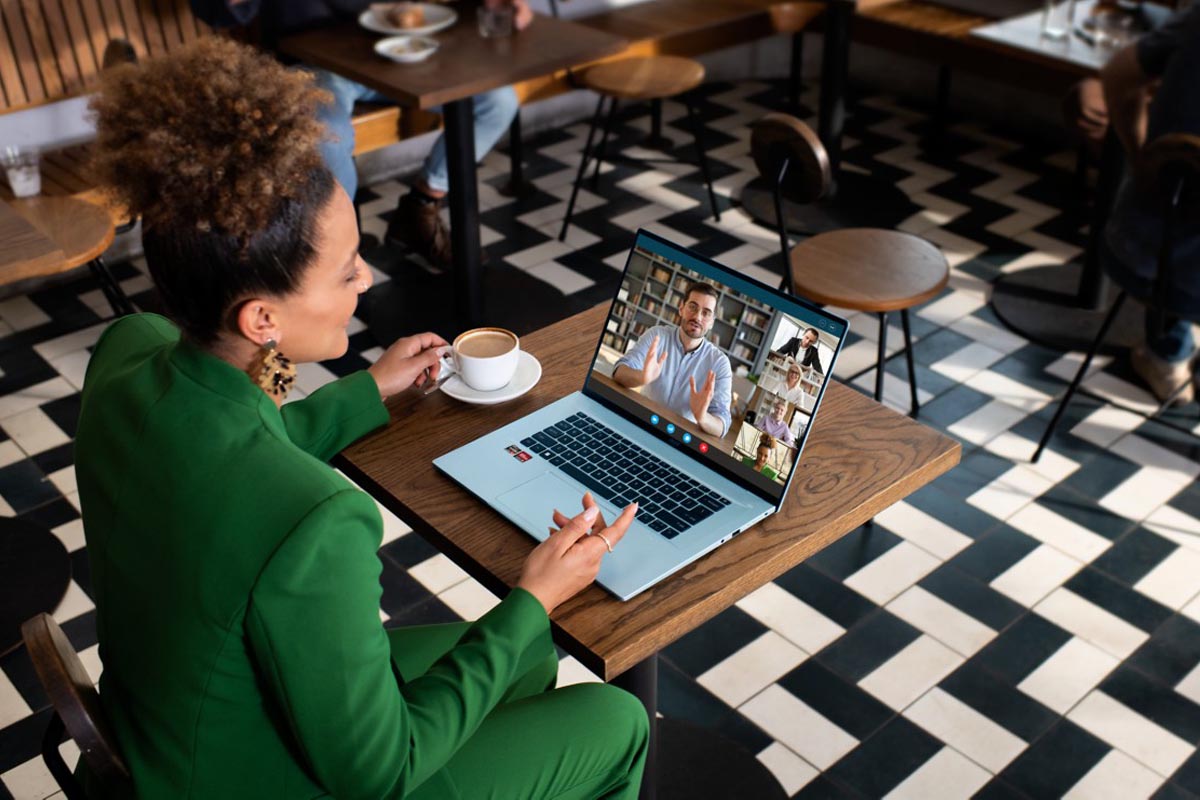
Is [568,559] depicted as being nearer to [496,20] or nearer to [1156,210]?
[1156,210]

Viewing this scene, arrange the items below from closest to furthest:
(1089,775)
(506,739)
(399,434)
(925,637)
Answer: (506,739) < (399,434) < (1089,775) < (925,637)

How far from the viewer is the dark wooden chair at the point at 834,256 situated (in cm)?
277

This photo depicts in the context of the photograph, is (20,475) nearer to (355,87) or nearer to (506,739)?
(355,87)

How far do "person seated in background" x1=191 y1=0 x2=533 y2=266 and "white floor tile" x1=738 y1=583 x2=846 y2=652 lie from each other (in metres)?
1.72

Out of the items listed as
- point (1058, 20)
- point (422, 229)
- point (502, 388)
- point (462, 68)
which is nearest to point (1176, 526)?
point (1058, 20)

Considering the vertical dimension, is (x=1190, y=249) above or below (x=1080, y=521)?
above

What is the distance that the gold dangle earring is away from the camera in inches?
54.2

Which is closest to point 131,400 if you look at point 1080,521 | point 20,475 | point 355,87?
point 20,475

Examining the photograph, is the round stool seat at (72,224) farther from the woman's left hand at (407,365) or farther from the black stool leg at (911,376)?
the black stool leg at (911,376)

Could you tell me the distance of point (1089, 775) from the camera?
2.49 meters

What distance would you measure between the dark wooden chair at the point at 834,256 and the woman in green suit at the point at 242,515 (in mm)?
1549

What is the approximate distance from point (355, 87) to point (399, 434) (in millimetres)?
2772

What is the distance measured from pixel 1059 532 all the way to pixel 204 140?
2.55 m

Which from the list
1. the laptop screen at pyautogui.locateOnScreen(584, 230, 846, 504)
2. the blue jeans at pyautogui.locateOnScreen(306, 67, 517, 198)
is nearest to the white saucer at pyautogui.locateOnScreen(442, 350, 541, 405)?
the laptop screen at pyautogui.locateOnScreen(584, 230, 846, 504)
